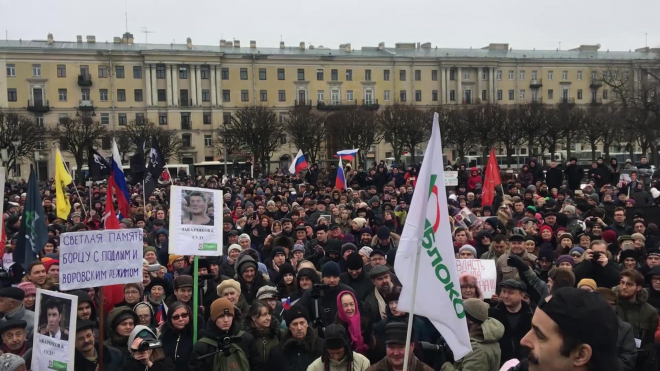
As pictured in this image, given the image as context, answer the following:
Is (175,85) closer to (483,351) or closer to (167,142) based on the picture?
(167,142)

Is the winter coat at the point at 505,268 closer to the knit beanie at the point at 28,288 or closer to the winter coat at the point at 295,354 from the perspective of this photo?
the winter coat at the point at 295,354

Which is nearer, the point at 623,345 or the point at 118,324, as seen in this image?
the point at 623,345

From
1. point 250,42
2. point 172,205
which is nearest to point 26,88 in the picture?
point 250,42

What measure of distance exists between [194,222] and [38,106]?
76.5m

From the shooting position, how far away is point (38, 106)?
75.6 m

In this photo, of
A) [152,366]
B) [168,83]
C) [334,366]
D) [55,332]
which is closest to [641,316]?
[334,366]

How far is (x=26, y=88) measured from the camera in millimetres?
75312

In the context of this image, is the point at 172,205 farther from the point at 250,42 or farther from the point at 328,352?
the point at 250,42

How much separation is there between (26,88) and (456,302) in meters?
80.2

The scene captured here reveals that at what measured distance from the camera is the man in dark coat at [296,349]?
550 cm

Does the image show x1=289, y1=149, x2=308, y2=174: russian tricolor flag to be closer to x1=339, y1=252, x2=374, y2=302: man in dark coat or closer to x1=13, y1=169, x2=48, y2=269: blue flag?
x1=13, y1=169, x2=48, y2=269: blue flag

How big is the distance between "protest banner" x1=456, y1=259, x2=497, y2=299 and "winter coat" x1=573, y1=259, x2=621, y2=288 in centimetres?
91

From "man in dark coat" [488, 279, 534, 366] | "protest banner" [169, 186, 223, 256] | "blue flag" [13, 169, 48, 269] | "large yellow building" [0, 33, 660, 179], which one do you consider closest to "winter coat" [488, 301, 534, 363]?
"man in dark coat" [488, 279, 534, 366]

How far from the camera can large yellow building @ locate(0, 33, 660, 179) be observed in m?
76.3
